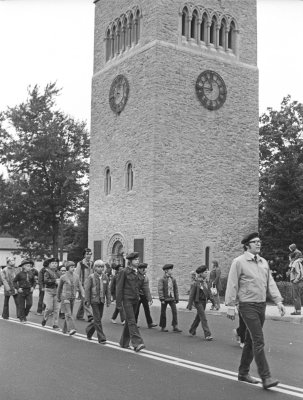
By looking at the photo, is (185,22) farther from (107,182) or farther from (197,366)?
(197,366)

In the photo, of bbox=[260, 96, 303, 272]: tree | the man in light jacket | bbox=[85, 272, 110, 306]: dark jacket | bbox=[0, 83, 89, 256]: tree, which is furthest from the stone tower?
the man in light jacket

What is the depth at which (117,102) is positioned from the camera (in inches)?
1233

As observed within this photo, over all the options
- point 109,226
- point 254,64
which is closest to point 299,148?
point 254,64

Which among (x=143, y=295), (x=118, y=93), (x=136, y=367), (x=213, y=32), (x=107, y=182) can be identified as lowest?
(x=136, y=367)

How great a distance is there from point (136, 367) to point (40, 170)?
31865 millimetres

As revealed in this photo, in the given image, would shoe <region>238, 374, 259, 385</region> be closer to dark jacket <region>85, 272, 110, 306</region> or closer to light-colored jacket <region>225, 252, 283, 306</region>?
light-colored jacket <region>225, 252, 283, 306</region>

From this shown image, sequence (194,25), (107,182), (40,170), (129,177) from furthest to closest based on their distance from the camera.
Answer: (40,170), (107,182), (194,25), (129,177)

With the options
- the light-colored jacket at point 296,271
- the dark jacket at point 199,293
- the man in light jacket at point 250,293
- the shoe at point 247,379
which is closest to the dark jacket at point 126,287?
the dark jacket at point 199,293

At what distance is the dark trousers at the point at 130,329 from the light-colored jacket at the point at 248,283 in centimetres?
292

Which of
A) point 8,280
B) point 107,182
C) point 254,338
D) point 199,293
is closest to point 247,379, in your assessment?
point 254,338

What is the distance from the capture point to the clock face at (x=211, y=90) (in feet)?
98.2

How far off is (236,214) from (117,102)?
347 inches

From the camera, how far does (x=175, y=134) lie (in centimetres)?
2862

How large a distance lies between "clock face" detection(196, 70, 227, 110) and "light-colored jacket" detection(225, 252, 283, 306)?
2287 cm
